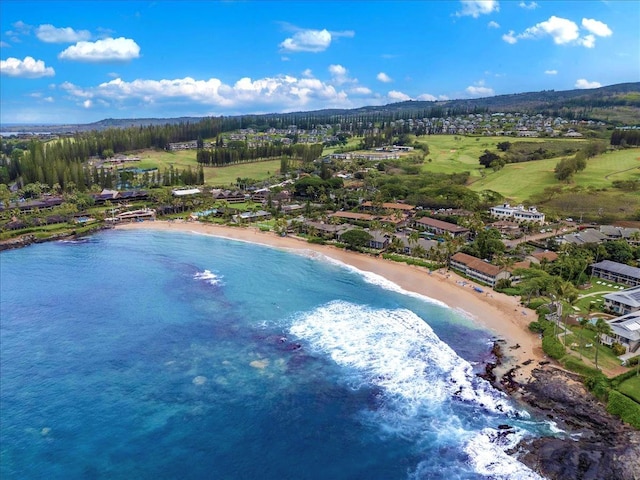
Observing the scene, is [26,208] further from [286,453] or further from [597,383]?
[597,383]

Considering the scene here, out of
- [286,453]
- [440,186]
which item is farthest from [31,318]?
[440,186]

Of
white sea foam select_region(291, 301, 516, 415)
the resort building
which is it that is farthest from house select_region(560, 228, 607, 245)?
white sea foam select_region(291, 301, 516, 415)

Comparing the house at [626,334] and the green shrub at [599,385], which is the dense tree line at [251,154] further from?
the green shrub at [599,385]

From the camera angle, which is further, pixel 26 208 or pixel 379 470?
pixel 26 208

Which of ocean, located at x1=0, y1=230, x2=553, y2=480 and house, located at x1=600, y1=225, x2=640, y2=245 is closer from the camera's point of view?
ocean, located at x1=0, y1=230, x2=553, y2=480

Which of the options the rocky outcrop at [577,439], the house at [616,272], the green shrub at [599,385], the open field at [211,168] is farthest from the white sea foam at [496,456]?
the open field at [211,168]

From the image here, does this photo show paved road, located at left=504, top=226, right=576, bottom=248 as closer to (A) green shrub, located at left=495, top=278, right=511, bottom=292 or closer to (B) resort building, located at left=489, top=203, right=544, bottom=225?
(B) resort building, located at left=489, top=203, right=544, bottom=225
